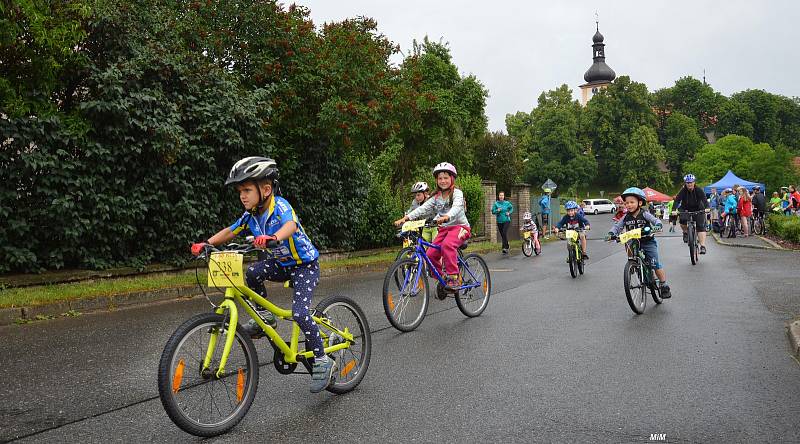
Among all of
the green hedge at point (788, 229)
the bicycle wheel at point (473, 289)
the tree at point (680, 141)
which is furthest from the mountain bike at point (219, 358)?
the tree at point (680, 141)

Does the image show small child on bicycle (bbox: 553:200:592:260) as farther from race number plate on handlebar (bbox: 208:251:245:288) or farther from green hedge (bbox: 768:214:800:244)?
race number plate on handlebar (bbox: 208:251:245:288)

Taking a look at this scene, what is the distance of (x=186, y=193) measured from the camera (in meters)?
13.3

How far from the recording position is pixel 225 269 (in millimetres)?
4387

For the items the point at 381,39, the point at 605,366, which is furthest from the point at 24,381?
the point at 381,39

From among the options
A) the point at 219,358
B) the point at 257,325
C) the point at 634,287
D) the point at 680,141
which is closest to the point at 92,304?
the point at 257,325

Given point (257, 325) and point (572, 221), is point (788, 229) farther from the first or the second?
point (257, 325)

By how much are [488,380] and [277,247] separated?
204 centimetres

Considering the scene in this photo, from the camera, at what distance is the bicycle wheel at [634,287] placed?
29.4ft

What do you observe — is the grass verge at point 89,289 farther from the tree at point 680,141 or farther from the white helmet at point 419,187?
the tree at point 680,141

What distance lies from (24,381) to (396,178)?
94.7 feet

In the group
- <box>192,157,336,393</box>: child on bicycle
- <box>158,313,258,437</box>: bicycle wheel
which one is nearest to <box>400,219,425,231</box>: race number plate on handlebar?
<box>192,157,336,393</box>: child on bicycle

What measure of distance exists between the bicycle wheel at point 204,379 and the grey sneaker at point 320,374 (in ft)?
1.76

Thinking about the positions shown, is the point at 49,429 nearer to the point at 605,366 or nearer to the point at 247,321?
the point at 247,321

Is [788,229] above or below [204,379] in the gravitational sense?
below
